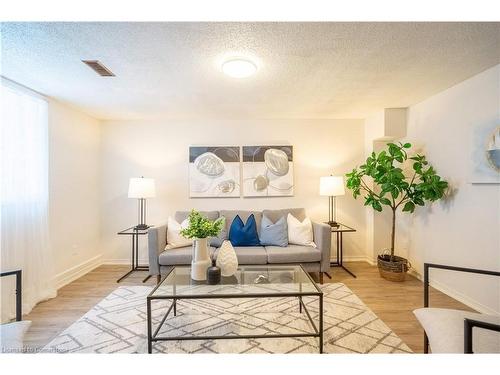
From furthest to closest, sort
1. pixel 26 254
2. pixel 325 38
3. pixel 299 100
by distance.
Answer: pixel 299 100 → pixel 26 254 → pixel 325 38

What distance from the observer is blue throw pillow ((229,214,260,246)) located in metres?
3.31

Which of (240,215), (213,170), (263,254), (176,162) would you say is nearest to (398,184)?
(263,254)

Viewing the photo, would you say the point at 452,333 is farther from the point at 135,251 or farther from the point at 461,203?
the point at 135,251

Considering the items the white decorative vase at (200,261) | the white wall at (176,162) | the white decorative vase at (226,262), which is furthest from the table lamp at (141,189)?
the white decorative vase at (226,262)

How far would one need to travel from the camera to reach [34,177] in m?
2.69

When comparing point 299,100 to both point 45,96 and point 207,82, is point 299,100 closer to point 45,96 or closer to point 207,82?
point 207,82

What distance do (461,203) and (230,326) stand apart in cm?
269

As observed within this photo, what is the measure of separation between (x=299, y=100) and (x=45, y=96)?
3.04 meters

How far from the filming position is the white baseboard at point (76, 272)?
10.1 feet

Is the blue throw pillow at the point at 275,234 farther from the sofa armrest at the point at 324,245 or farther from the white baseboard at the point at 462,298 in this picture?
the white baseboard at the point at 462,298

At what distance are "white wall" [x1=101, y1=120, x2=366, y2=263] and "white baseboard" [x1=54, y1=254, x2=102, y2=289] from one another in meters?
0.21
